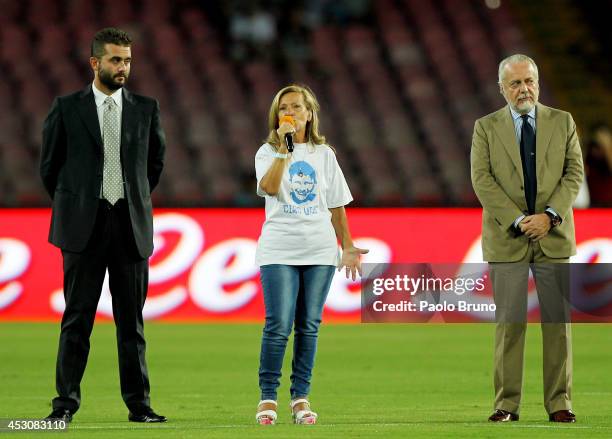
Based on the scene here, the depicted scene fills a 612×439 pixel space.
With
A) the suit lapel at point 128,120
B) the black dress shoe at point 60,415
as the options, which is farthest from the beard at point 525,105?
the black dress shoe at point 60,415

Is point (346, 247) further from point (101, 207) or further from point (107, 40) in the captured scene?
point (107, 40)

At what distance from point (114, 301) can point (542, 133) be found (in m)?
2.44

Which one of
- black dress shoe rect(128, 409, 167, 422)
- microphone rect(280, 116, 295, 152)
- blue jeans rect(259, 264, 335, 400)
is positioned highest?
microphone rect(280, 116, 295, 152)

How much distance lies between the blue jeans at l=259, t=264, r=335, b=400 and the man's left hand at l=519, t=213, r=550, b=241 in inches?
40.3

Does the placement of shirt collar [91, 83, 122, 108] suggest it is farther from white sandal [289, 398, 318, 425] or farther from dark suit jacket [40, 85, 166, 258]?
white sandal [289, 398, 318, 425]

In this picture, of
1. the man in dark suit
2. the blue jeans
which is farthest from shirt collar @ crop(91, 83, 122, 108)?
the blue jeans

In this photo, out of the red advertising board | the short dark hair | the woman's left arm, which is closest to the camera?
the short dark hair

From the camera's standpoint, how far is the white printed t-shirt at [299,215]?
7750 millimetres

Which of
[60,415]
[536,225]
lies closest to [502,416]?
[536,225]

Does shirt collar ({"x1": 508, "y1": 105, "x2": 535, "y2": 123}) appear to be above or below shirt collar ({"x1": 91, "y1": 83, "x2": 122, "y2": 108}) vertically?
above

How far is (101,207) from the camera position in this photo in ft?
25.8

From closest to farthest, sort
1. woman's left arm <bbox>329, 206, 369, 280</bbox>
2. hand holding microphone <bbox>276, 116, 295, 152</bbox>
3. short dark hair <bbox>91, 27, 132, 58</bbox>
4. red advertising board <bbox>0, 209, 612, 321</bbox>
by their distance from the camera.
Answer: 1. hand holding microphone <bbox>276, 116, 295, 152</bbox>
2. short dark hair <bbox>91, 27, 132, 58</bbox>
3. woman's left arm <bbox>329, 206, 369, 280</bbox>
4. red advertising board <bbox>0, 209, 612, 321</bbox>

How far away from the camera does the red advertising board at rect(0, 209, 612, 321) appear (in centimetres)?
1498

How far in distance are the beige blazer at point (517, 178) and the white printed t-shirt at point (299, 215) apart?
2.82 ft
